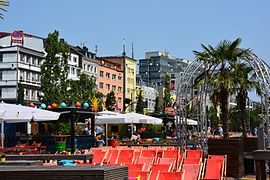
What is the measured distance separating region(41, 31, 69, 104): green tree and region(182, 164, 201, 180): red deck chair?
3561cm

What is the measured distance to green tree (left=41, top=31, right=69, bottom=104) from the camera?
151ft

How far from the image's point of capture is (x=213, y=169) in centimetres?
1191

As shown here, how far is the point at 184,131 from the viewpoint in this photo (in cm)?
2103

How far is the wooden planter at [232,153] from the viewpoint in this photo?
49.2 feet

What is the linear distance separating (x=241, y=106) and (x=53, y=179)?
23.5 m

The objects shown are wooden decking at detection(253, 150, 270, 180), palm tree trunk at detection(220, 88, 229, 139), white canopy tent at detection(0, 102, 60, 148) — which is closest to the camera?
wooden decking at detection(253, 150, 270, 180)

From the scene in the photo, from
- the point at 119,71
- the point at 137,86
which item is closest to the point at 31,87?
the point at 119,71

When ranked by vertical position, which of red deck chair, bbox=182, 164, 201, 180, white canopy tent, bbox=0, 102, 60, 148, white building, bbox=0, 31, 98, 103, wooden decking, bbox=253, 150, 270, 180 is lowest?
red deck chair, bbox=182, 164, 201, 180

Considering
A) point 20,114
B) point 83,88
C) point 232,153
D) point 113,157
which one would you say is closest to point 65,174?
point 113,157

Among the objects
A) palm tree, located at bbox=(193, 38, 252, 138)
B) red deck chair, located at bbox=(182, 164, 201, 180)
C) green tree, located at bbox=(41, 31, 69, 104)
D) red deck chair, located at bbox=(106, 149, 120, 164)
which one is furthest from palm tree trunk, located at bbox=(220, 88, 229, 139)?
green tree, located at bbox=(41, 31, 69, 104)

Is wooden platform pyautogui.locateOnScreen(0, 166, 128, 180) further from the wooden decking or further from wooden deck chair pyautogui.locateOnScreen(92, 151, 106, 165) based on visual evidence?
wooden deck chair pyautogui.locateOnScreen(92, 151, 106, 165)

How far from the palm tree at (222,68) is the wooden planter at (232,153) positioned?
514 centimetres

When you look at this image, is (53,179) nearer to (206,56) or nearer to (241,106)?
(206,56)

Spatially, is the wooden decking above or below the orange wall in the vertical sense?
below
